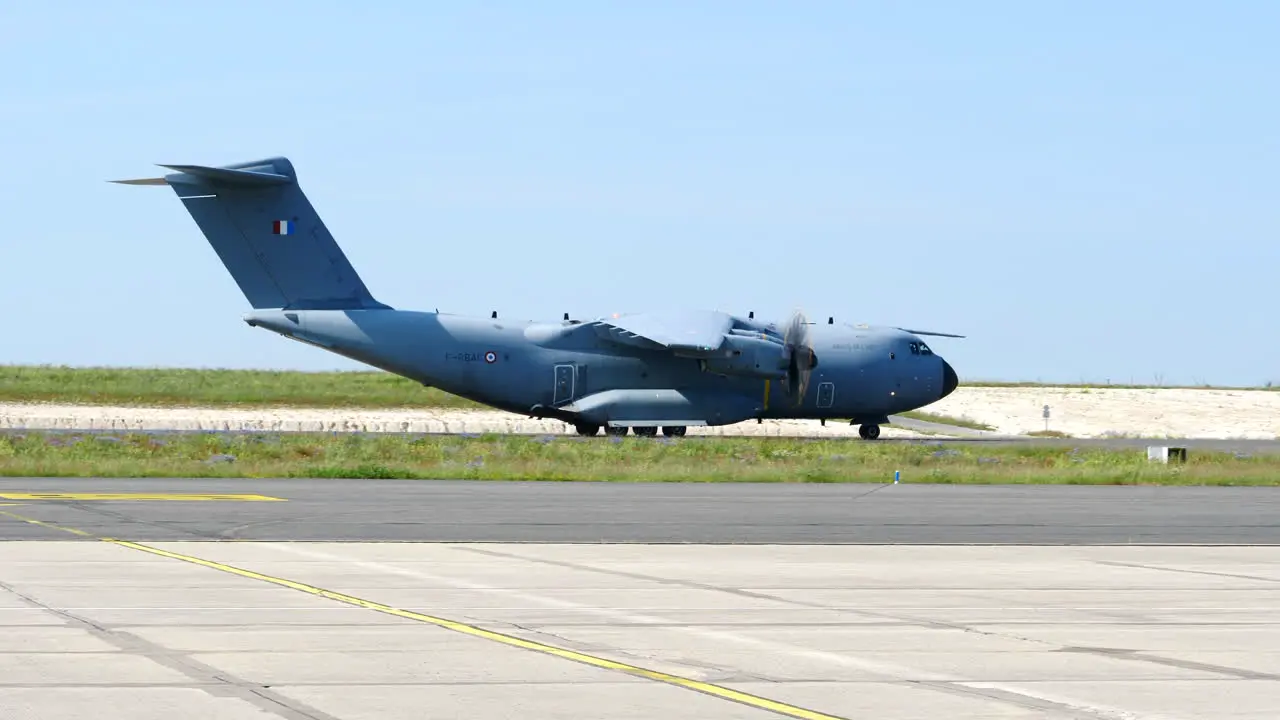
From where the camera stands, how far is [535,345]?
5175 cm

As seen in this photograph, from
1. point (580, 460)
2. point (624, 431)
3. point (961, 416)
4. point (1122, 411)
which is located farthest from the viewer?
point (1122, 411)

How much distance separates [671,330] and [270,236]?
13210 millimetres

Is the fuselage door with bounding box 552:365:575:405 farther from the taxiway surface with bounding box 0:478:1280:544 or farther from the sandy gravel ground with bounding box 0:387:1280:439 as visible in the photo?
the taxiway surface with bounding box 0:478:1280:544

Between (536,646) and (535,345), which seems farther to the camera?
(535,345)

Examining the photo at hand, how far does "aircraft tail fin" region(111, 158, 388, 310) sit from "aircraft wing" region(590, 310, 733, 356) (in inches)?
337

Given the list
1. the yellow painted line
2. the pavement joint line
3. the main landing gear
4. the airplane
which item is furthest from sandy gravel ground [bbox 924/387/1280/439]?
the pavement joint line

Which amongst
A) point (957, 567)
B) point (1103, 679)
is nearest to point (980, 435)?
point (957, 567)

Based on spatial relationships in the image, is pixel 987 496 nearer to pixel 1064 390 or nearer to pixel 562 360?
pixel 562 360

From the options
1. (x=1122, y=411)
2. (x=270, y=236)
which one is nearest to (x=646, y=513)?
(x=270, y=236)

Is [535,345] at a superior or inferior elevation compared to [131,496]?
superior

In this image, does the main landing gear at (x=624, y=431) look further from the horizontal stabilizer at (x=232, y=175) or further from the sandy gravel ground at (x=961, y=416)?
the horizontal stabilizer at (x=232, y=175)

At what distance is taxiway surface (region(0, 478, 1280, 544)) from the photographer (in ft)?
73.9

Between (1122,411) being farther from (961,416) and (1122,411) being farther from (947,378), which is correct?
(947,378)

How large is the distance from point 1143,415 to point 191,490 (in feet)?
175
